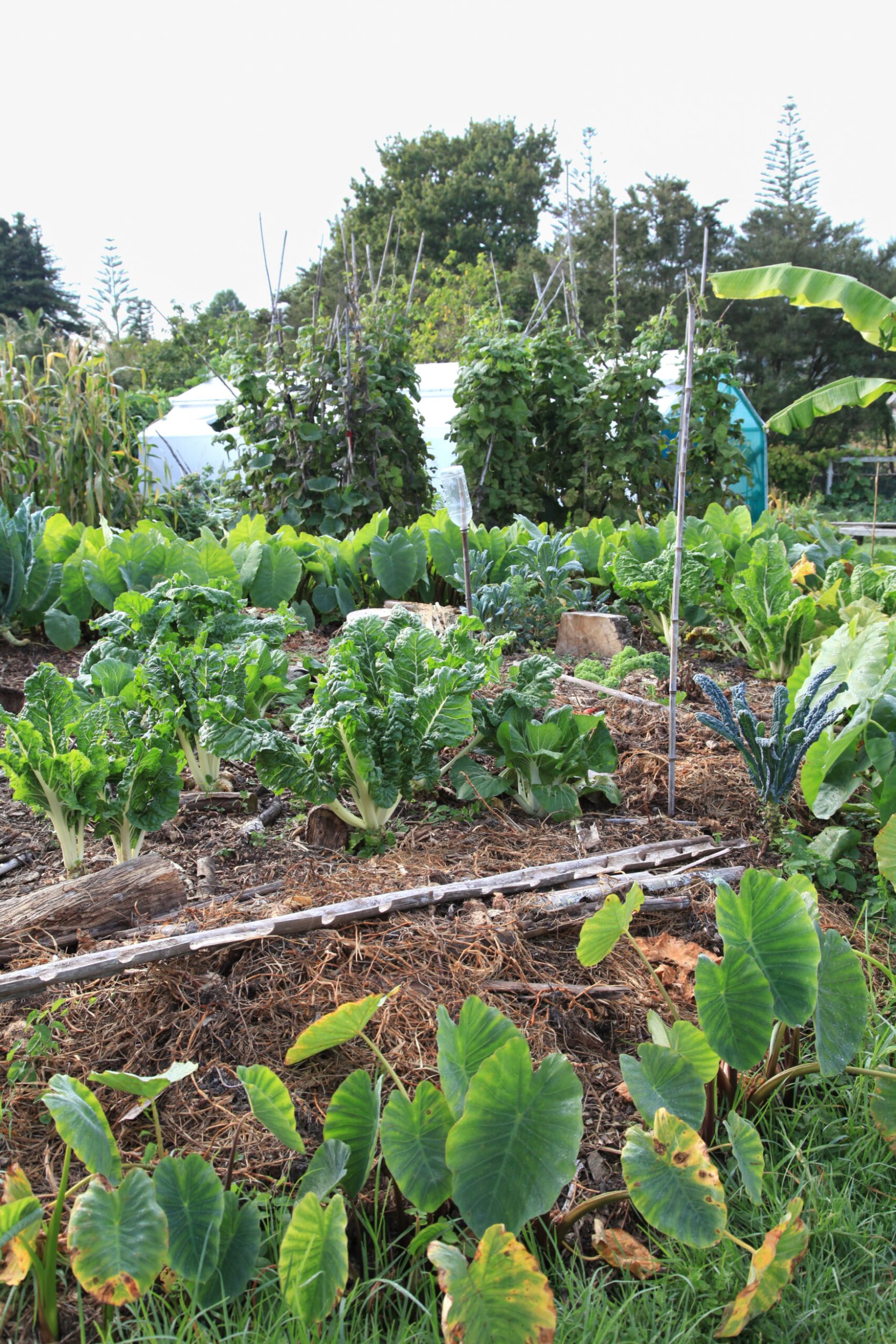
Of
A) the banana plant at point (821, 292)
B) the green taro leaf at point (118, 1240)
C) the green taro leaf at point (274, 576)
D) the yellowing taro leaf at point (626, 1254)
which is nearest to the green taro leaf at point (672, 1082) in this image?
the yellowing taro leaf at point (626, 1254)

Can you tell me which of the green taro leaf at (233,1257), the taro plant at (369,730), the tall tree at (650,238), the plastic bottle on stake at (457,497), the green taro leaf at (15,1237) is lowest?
the green taro leaf at (233,1257)

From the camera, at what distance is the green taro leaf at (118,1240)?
3.53ft

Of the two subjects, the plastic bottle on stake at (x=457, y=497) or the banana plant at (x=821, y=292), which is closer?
the plastic bottle on stake at (x=457, y=497)

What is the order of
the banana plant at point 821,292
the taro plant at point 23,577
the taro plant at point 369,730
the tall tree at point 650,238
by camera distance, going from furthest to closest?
1. the tall tree at point 650,238
2. the banana plant at point 821,292
3. the taro plant at point 23,577
4. the taro plant at point 369,730

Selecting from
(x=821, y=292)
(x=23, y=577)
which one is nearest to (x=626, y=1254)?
(x=23, y=577)

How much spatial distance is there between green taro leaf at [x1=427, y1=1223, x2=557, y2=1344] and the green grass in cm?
A: 11

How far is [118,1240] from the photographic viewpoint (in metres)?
1.11

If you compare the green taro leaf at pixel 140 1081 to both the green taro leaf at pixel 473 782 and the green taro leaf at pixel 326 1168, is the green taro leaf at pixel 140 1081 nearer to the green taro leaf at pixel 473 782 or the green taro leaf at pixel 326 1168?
the green taro leaf at pixel 326 1168

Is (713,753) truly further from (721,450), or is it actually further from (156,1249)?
(721,450)

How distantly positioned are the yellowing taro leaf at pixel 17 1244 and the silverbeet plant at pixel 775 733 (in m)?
1.69

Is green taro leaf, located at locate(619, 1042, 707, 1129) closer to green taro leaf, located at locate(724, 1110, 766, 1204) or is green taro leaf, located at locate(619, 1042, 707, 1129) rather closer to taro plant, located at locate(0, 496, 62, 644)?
green taro leaf, located at locate(724, 1110, 766, 1204)

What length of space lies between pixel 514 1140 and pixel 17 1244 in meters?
0.60

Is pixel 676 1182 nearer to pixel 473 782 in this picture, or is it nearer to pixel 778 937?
pixel 778 937

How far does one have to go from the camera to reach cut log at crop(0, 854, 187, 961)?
70.9 inches
